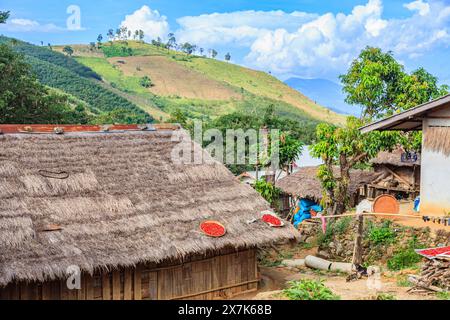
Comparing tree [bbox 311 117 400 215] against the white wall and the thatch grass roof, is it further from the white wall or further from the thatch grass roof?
the thatch grass roof

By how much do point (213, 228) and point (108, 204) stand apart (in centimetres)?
273

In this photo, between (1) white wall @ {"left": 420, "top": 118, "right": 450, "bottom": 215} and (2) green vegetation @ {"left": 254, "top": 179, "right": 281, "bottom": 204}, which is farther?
(2) green vegetation @ {"left": 254, "top": 179, "right": 281, "bottom": 204}

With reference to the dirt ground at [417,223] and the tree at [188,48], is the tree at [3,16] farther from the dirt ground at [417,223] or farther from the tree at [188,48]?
the tree at [188,48]

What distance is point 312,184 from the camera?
93.9 feet

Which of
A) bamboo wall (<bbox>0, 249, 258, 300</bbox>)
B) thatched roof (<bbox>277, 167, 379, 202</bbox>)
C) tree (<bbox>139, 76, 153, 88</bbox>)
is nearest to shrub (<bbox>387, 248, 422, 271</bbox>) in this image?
bamboo wall (<bbox>0, 249, 258, 300</bbox>)

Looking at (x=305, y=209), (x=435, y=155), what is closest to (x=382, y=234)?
(x=435, y=155)

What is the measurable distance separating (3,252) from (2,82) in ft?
61.6

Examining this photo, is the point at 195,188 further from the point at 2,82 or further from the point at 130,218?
the point at 2,82

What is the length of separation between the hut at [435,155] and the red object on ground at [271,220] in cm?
471

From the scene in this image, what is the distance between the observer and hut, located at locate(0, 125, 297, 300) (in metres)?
11.2

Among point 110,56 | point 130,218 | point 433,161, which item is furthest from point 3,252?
point 110,56

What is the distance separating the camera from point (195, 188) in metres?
14.9

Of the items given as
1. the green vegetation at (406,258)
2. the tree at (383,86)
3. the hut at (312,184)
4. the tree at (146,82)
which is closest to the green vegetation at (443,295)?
the green vegetation at (406,258)

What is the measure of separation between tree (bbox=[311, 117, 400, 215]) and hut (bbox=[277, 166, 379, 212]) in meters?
4.72
